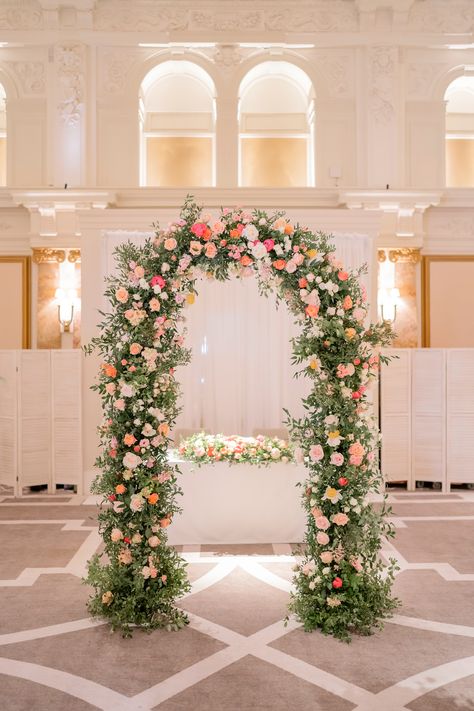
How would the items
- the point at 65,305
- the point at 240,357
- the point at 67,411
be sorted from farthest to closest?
1. the point at 65,305
2. the point at 67,411
3. the point at 240,357

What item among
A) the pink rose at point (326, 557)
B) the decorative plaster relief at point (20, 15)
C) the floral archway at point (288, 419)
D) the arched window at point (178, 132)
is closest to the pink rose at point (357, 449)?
the floral archway at point (288, 419)

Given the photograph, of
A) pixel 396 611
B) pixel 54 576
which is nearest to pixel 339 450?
pixel 396 611

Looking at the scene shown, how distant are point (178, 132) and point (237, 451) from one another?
19.4ft

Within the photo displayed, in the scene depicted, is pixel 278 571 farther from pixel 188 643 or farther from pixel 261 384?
pixel 261 384

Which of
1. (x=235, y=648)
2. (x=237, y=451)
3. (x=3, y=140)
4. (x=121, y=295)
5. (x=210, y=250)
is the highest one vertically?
(x=3, y=140)

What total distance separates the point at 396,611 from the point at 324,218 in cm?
485

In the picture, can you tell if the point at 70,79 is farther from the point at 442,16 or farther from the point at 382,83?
the point at 442,16

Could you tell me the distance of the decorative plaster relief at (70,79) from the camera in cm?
969

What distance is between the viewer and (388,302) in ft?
32.3

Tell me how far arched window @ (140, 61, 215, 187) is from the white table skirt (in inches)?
215

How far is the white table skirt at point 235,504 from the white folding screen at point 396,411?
2757mm

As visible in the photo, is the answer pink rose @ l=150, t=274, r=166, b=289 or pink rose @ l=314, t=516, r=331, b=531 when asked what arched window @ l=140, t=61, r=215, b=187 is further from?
pink rose @ l=314, t=516, r=331, b=531

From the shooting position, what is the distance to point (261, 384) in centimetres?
828

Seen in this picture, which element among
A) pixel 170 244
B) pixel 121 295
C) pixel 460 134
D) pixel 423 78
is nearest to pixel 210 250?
pixel 170 244
